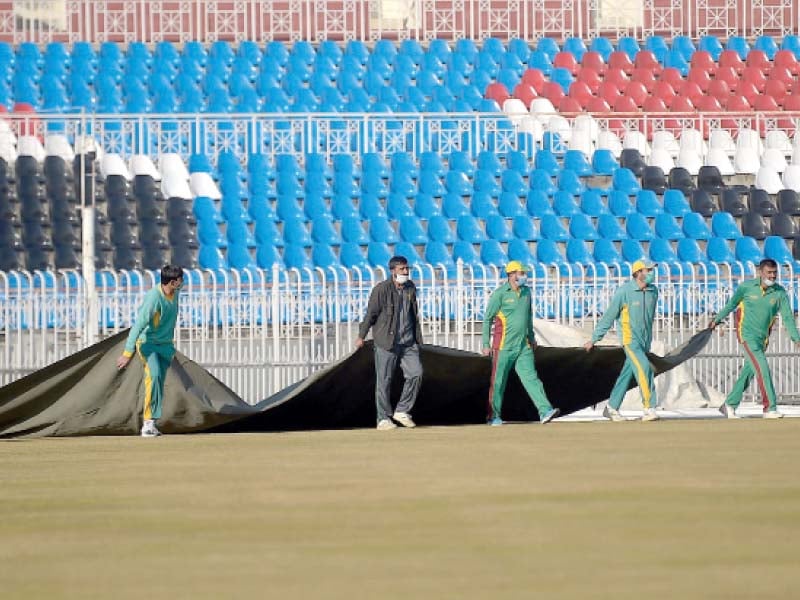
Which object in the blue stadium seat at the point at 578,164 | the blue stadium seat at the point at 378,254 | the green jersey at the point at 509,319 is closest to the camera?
the green jersey at the point at 509,319

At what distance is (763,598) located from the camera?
19.4ft

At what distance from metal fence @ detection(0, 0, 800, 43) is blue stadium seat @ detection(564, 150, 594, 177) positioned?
806cm

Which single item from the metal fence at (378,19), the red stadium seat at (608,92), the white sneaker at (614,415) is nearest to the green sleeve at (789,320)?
the white sneaker at (614,415)

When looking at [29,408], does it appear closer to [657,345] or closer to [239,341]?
[239,341]

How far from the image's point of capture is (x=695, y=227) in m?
27.0

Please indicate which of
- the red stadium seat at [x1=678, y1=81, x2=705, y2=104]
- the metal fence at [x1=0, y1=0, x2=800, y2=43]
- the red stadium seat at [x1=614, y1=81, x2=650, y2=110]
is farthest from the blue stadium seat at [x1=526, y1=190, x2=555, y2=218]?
the metal fence at [x1=0, y1=0, x2=800, y2=43]

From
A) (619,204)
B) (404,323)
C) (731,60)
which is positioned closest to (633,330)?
(404,323)

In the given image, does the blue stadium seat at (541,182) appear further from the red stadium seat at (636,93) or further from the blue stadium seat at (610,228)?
the red stadium seat at (636,93)

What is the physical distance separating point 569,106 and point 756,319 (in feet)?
50.0

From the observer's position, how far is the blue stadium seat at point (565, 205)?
89.1 ft

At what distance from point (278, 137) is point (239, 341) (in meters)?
8.92

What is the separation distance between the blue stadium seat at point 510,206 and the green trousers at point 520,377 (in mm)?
9808

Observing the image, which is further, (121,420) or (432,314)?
(432,314)

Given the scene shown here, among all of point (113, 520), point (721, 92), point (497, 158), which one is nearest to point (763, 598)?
point (113, 520)
